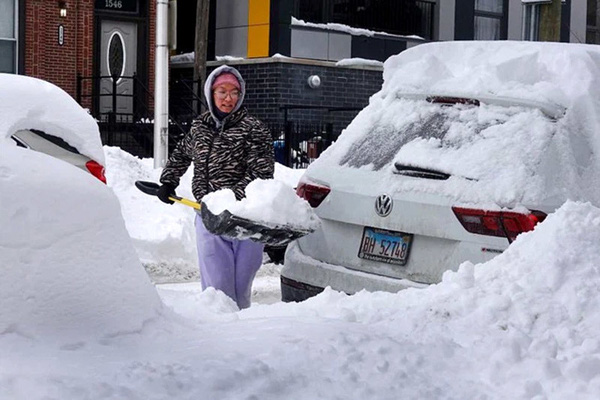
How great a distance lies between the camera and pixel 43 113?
26.5 feet

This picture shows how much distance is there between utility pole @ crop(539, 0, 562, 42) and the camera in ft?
58.0

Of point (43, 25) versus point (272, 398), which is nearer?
point (272, 398)

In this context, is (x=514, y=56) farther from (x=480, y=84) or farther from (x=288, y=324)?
(x=288, y=324)

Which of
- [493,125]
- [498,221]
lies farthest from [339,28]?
[498,221]

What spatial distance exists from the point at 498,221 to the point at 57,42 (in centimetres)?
1905

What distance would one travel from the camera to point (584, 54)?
632cm

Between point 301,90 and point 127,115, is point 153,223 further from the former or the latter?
point 301,90

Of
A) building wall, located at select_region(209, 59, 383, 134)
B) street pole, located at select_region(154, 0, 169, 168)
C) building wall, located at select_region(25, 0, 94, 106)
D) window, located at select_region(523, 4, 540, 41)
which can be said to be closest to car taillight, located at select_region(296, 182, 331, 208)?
street pole, located at select_region(154, 0, 169, 168)

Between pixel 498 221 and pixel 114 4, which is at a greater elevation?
pixel 114 4

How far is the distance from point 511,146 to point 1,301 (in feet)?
9.56

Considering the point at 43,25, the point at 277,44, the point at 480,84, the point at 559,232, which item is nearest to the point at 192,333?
the point at 559,232

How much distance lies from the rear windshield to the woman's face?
94cm

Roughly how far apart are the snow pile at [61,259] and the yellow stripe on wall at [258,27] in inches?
868

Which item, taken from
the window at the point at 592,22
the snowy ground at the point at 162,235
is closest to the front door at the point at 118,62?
the snowy ground at the point at 162,235
